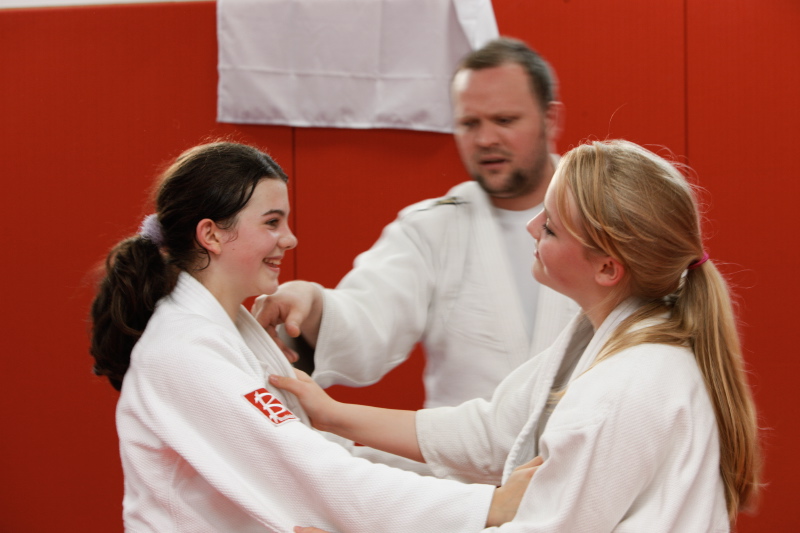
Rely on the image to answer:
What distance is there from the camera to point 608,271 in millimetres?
1362

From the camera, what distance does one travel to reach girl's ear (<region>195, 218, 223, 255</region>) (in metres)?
1.56

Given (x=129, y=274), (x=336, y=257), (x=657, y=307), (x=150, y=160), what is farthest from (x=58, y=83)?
(x=657, y=307)

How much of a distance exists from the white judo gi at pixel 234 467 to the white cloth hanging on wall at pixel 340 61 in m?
1.67

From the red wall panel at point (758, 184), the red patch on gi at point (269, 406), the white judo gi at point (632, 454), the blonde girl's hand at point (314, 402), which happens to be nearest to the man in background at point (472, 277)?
the blonde girl's hand at point (314, 402)

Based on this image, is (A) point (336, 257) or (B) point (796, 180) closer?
(B) point (796, 180)

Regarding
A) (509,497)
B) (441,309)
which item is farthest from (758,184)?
(509,497)

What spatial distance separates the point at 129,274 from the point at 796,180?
7.13 feet

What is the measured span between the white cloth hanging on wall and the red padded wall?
0.07 meters

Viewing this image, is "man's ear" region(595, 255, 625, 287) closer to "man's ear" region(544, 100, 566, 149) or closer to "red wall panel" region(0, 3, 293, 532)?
"man's ear" region(544, 100, 566, 149)

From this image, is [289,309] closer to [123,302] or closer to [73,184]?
[123,302]

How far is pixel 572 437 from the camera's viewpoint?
1.19m

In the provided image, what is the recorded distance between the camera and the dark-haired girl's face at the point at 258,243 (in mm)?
1580

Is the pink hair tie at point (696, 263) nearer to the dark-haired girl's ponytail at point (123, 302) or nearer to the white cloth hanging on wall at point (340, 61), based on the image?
the dark-haired girl's ponytail at point (123, 302)

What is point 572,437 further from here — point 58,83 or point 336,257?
point 58,83
